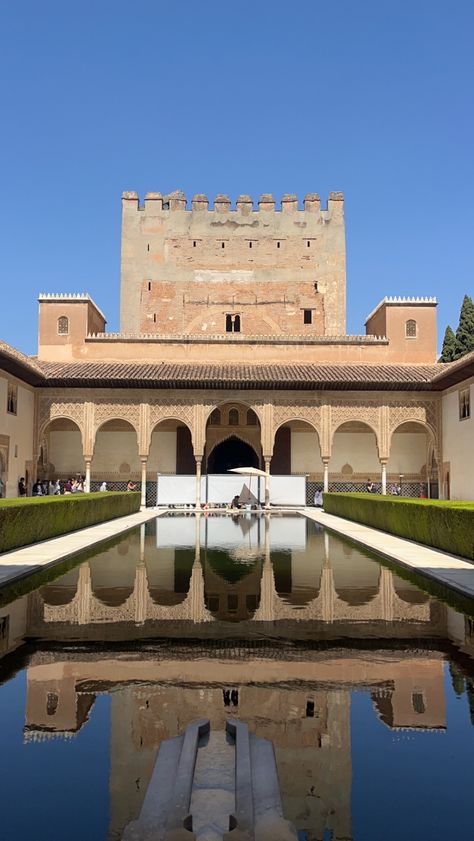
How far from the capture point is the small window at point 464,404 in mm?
21984

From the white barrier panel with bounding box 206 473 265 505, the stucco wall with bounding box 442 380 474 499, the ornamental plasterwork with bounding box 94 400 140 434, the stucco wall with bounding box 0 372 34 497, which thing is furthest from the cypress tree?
the stucco wall with bounding box 0 372 34 497

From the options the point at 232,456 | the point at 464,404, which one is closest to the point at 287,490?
the point at 232,456

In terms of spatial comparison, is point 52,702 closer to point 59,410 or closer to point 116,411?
point 116,411

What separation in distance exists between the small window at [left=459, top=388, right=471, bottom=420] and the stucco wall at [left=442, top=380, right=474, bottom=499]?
0.13 metres

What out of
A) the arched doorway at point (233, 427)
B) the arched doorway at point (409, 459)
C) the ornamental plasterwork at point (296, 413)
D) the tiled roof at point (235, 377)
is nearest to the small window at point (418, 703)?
the tiled roof at point (235, 377)

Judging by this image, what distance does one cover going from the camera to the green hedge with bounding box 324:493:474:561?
10289mm

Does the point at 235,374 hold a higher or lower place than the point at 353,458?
higher

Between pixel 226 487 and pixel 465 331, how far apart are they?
18.6m

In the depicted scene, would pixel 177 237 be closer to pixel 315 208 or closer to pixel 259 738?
pixel 315 208

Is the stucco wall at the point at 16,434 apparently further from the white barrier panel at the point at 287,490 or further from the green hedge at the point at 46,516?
the white barrier panel at the point at 287,490

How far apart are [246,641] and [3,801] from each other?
266cm

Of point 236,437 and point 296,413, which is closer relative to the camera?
point 296,413

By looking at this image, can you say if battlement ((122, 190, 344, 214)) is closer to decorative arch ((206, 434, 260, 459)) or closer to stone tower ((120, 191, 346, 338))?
stone tower ((120, 191, 346, 338))

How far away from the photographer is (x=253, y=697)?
13.2 feet
